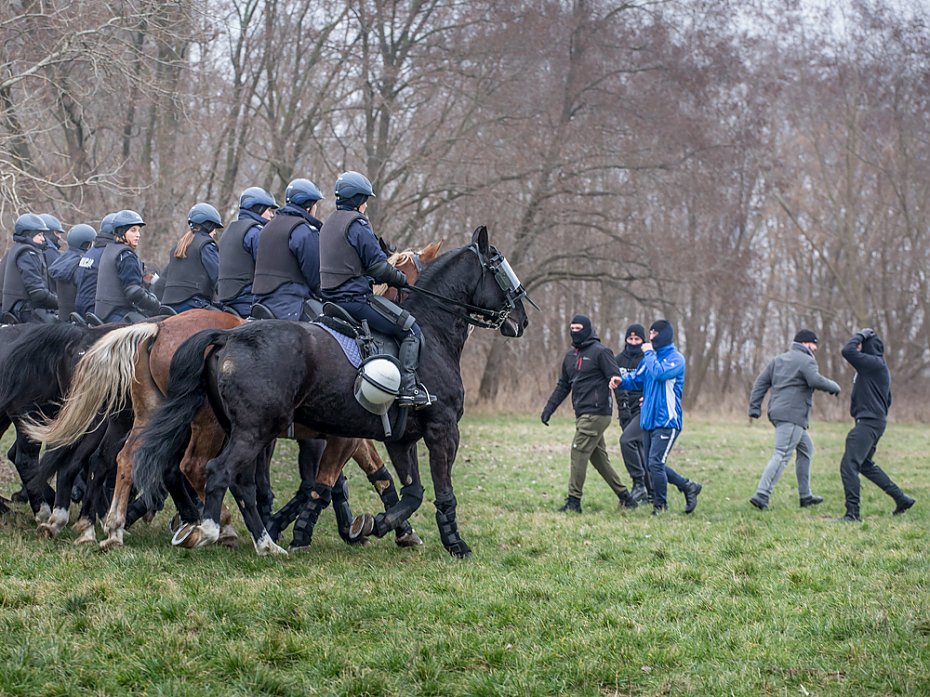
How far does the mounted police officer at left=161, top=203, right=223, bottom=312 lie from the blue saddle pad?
2.51 meters

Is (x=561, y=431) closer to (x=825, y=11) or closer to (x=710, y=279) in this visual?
(x=710, y=279)

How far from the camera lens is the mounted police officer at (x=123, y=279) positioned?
10414 millimetres

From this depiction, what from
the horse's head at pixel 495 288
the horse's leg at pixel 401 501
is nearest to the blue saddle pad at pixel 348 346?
the horse's leg at pixel 401 501

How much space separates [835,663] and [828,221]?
37801 mm

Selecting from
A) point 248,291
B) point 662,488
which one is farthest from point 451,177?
point 248,291

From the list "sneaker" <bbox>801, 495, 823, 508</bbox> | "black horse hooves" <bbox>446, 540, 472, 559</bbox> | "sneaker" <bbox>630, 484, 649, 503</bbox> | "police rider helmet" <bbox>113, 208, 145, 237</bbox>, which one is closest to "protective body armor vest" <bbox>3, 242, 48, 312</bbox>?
"police rider helmet" <bbox>113, 208, 145, 237</bbox>

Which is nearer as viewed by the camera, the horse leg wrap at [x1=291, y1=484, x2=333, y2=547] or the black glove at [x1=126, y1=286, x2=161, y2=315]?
the horse leg wrap at [x1=291, y1=484, x2=333, y2=547]

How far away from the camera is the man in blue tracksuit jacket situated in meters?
12.4

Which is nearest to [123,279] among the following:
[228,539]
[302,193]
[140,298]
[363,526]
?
[140,298]

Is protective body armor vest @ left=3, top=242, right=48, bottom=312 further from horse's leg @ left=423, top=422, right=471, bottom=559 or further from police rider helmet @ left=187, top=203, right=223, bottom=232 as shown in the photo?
horse's leg @ left=423, top=422, right=471, bottom=559

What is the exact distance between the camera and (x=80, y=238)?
40.4ft

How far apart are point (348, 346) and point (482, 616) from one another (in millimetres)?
2606

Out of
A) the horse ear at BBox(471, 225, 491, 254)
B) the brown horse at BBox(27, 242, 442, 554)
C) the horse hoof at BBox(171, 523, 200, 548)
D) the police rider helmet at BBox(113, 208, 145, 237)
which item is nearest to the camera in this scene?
the horse hoof at BBox(171, 523, 200, 548)

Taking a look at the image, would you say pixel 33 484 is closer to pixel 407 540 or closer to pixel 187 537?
pixel 187 537
